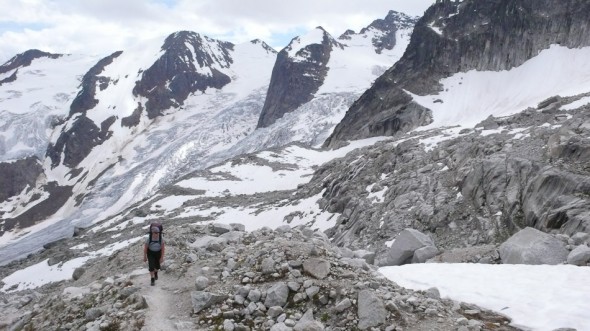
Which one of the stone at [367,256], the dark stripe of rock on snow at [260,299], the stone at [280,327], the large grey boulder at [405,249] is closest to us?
the stone at [280,327]

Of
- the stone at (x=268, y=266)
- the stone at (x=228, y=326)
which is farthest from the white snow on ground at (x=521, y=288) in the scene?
the stone at (x=228, y=326)

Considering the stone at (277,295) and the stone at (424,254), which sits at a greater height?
the stone at (277,295)

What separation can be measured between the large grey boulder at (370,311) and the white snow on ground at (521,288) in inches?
98.3

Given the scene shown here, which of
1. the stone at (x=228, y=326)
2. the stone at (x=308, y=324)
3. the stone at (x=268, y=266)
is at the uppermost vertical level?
the stone at (x=268, y=266)

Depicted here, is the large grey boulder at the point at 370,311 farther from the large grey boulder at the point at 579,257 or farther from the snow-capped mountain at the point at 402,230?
the large grey boulder at the point at 579,257

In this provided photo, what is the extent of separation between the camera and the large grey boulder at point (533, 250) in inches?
561

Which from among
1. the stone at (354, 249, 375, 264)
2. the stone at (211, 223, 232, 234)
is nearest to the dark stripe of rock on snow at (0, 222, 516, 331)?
the stone at (211, 223, 232, 234)

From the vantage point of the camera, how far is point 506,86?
87.9 metres

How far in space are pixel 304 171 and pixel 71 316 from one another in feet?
237

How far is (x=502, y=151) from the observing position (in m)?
31.5

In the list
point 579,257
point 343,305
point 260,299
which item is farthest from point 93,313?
point 579,257

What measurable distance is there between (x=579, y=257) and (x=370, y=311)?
7.85 m

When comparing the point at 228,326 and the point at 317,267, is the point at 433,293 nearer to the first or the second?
the point at 317,267

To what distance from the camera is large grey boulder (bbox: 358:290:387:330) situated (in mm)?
9445
